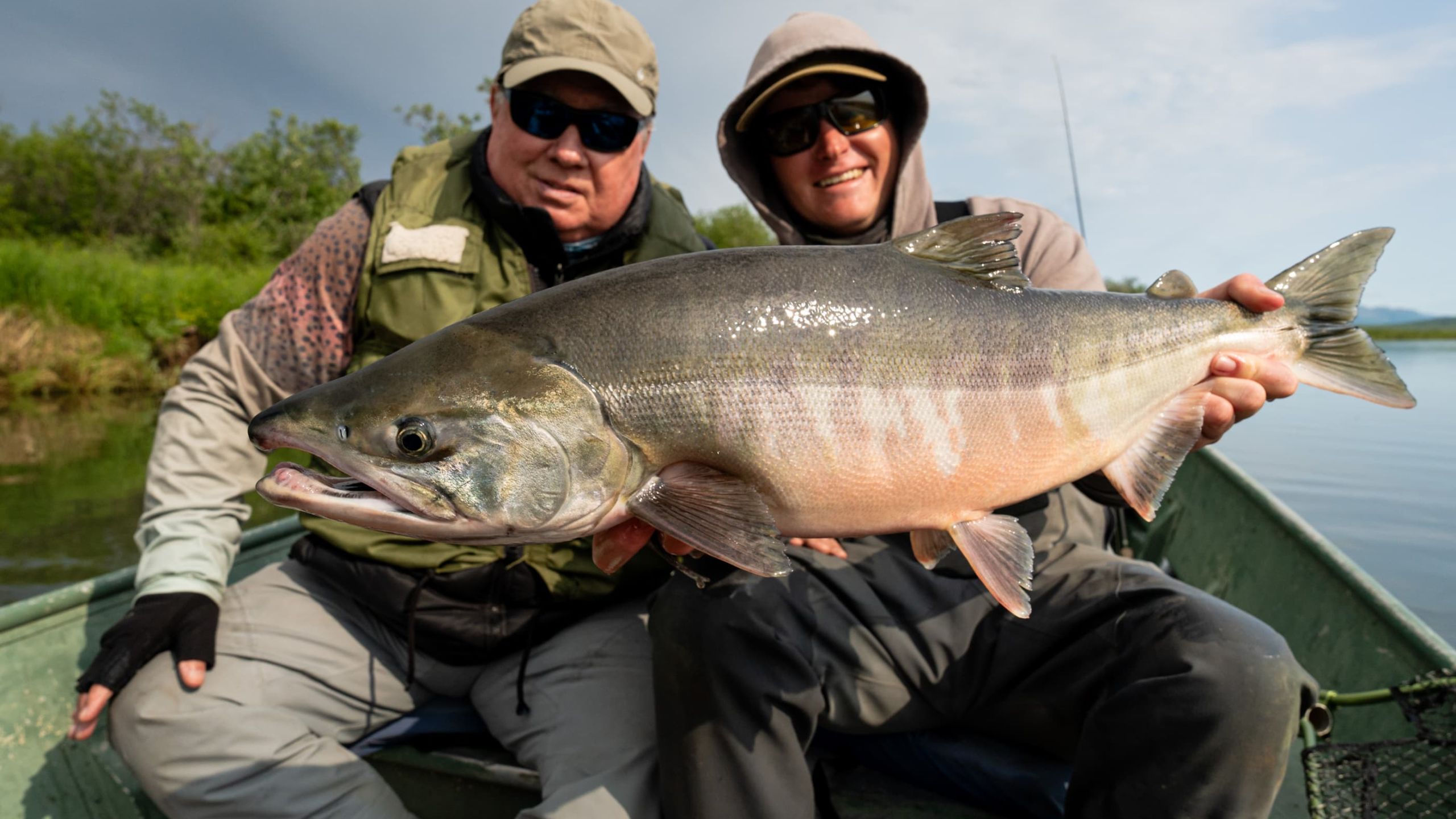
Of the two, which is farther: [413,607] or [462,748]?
[462,748]

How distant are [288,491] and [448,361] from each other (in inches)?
18.2

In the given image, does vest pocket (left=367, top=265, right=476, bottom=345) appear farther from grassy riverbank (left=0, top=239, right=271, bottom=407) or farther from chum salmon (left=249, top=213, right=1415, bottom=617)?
grassy riverbank (left=0, top=239, right=271, bottom=407)

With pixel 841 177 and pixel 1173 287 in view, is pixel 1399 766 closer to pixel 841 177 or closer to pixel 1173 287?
pixel 1173 287

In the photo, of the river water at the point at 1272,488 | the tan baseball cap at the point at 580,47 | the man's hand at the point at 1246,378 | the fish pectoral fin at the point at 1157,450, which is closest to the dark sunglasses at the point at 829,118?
the tan baseball cap at the point at 580,47

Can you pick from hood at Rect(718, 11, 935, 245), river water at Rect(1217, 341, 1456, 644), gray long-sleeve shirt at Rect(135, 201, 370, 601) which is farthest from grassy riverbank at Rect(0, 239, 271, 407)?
river water at Rect(1217, 341, 1456, 644)

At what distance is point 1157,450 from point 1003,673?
848mm

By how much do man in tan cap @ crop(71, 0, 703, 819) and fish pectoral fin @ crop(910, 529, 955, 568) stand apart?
1255mm

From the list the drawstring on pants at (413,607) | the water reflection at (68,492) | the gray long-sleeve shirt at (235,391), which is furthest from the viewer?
the water reflection at (68,492)

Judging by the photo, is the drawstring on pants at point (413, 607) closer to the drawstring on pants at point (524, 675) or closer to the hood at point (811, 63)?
the drawstring on pants at point (524, 675)

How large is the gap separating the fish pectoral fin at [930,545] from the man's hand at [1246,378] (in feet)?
3.20

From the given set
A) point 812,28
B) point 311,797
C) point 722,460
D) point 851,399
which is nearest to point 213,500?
point 311,797

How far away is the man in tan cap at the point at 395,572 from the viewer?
107 inches

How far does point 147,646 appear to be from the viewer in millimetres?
2770

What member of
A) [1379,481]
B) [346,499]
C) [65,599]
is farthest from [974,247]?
[1379,481]
